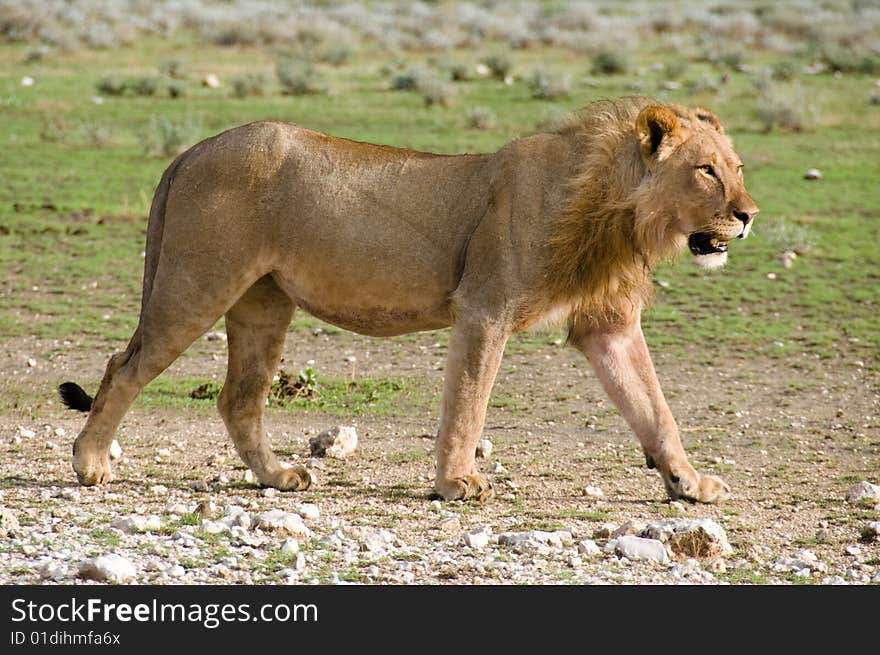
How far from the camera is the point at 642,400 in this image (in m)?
7.64

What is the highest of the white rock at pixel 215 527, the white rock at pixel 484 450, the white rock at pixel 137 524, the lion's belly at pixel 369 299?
the lion's belly at pixel 369 299

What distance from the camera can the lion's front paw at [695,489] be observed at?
745cm

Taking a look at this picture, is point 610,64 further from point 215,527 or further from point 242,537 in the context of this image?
point 242,537

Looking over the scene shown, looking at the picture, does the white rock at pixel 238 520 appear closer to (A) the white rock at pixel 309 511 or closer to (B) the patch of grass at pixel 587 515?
(A) the white rock at pixel 309 511

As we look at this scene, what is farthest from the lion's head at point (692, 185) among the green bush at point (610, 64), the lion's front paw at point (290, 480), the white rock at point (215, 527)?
the green bush at point (610, 64)

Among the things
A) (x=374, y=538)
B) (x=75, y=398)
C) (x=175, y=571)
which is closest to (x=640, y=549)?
(x=374, y=538)

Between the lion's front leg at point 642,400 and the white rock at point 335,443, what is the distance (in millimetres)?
1533

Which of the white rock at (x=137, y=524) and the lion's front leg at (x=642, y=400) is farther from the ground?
the lion's front leg at (x=642, y=400)

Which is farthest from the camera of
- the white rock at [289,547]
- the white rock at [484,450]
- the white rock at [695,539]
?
the white rock at [484,450]

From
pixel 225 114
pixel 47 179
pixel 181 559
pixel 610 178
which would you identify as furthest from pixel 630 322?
pixel 225 114

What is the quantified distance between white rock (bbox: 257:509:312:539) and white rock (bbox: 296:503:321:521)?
32 cm

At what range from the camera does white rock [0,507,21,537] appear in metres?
6.40

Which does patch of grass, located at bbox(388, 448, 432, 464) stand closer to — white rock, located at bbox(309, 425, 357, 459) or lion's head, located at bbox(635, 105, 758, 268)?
white rock, located at bbox(309, 425, 357, 459)

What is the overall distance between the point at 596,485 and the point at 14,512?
9.92ft
